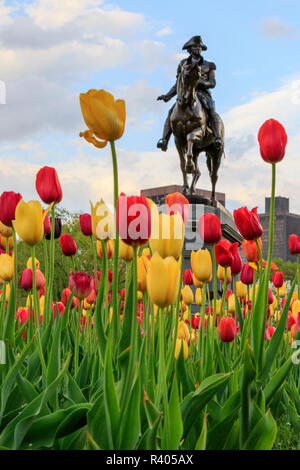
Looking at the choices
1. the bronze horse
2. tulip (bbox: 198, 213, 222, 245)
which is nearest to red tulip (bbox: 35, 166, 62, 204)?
tulip (bbox: 198, 213, 222, 245)

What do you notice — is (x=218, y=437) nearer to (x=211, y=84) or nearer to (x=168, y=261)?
(x=168, y=261)

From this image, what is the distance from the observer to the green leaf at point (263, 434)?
130 centimetres

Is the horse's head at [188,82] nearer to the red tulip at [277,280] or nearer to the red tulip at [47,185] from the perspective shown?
the red tulip at [277,280]

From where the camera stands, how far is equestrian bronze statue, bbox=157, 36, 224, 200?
9.92 metres

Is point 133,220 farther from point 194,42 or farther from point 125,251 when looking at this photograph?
point 194,42

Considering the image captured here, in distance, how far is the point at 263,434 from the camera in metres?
1.31

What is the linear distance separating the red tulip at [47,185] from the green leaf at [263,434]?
101 centimetres

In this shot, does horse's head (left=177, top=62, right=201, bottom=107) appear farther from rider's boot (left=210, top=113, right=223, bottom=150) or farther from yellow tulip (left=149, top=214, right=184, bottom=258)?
yellow tulip (left=149, top=214, right=184, bottom=258)

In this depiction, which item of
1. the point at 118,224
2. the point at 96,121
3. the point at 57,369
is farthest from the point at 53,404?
the point at 96,121

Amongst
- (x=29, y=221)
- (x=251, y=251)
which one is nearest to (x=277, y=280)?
(x=251, y=251)

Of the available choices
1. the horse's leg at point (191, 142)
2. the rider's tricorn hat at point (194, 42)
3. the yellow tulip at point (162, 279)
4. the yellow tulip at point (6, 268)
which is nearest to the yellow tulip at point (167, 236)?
the yellow tulip at point (162, 279)

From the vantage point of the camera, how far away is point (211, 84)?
13.4 metres

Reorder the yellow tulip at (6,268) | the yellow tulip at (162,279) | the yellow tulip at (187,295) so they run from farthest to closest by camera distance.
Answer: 1. the yellow tulip at (187,295)
2. the yellow tulip at (6,268)
3. the yellow tulip at (162,279)
